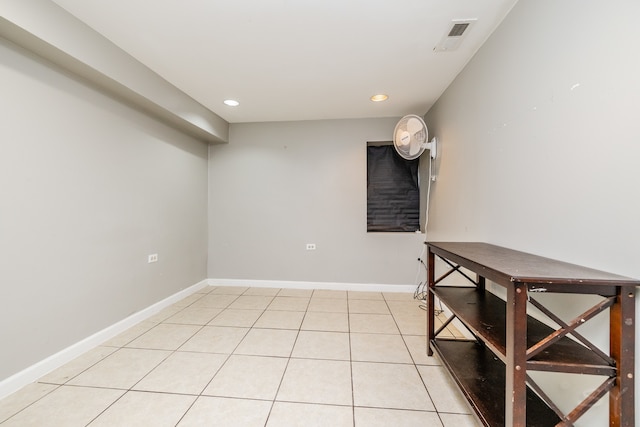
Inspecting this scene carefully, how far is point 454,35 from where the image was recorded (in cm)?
179

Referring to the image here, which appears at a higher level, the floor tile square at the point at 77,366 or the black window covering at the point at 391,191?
the black window covering at the point at 391,191

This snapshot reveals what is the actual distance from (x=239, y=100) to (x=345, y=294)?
283cm

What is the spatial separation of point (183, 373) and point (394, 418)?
143 centimetres

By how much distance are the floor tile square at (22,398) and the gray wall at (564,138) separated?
2.92 m

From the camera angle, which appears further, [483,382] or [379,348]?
[379,348]

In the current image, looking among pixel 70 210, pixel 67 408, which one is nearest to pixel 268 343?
pixel 67 408

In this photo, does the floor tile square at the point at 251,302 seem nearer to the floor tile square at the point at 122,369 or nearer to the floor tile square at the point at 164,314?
the floor tile square at the point at 164,314

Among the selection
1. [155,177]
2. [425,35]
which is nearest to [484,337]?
[425,35]

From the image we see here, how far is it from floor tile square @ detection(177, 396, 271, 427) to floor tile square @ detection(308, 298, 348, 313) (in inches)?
56.8

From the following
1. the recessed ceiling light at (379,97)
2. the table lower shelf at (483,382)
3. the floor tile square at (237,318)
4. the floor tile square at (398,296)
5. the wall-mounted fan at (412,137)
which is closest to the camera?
the table lower shelf at (483,382)

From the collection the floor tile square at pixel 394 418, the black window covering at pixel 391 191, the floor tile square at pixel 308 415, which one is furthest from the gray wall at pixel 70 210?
the black window covering at pixel 391 191

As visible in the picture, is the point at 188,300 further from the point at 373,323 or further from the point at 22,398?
the point at 373,323

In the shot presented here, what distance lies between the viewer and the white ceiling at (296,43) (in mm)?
1575

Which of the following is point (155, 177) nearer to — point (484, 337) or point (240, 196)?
point (240, 196)
